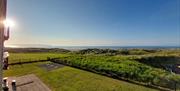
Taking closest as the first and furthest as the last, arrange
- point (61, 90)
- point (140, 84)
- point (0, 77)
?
point (0, 77), point (61, 90), point (140, 84)

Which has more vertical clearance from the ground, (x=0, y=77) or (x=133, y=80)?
(x=0, y=77)

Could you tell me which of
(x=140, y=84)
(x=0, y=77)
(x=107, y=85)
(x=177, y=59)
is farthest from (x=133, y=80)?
(x=177, y=59)

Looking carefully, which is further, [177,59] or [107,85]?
[177,59]

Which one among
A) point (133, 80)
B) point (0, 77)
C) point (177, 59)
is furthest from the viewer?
point (177, 59)

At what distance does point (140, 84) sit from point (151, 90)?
185cm

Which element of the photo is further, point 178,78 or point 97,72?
point 97,72

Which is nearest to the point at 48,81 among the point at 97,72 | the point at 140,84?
the point at 97,72

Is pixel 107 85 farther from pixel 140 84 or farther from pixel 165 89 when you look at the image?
pixel 165 89

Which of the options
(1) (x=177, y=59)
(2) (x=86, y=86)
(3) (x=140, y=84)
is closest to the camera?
(2) (x=86, y=86)

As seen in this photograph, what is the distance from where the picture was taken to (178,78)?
14.7 meters

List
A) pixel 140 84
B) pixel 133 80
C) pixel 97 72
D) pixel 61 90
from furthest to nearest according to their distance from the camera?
1. pixel 97 72
2. pixel 133 80
3. pixel 140 84
4. pixel 61 90

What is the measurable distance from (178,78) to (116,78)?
553cm

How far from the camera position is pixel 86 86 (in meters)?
14.6

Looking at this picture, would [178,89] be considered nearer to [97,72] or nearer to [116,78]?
[116,78]
